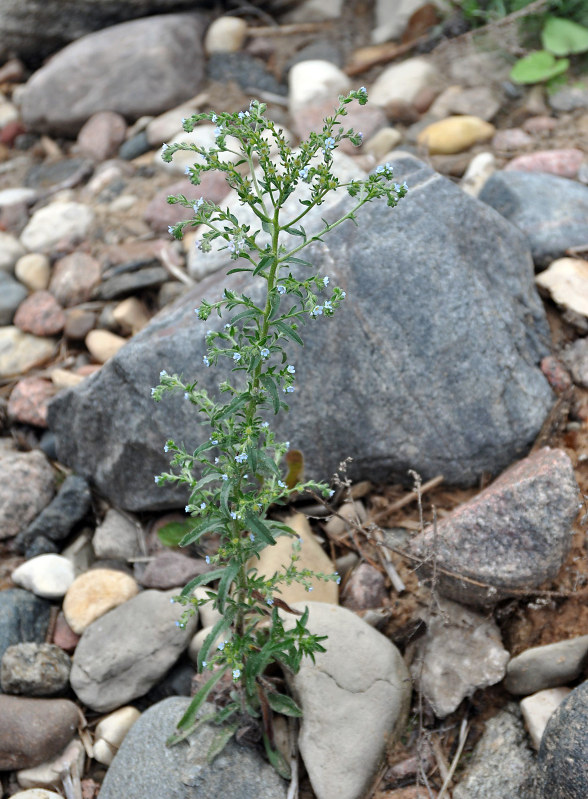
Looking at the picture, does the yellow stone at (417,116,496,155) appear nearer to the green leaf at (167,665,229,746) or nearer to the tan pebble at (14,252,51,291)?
the tan pebble at (14,252,51,291)

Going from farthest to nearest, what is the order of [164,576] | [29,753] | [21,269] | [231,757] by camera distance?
[21,269]
[164,576]
[29,753]
[231,757]

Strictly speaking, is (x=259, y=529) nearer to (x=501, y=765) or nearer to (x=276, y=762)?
(x=276, y=762)

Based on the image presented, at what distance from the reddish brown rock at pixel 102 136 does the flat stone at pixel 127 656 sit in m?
3.80

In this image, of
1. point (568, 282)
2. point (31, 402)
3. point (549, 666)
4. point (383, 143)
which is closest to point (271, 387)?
point (549, 666)

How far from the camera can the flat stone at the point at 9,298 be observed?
480cm

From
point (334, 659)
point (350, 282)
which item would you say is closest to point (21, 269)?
point (350, 282)

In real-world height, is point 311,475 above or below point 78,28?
below

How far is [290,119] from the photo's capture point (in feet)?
18.5

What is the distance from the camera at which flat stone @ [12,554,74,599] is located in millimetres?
3469

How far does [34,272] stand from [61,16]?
2675 millimetres

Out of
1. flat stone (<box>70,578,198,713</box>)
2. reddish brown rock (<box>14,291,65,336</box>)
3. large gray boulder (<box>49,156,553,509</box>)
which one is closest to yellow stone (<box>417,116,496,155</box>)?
large gray boulder (<box>49,156,553,509</box>)

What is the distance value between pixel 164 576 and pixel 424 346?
5.00ft

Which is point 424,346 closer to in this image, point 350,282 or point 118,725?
point 350,282

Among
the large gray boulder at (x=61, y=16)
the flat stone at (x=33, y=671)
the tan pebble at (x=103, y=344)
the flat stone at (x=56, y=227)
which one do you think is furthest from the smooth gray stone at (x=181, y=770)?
the large gray boulder at (x=61, y=16)
